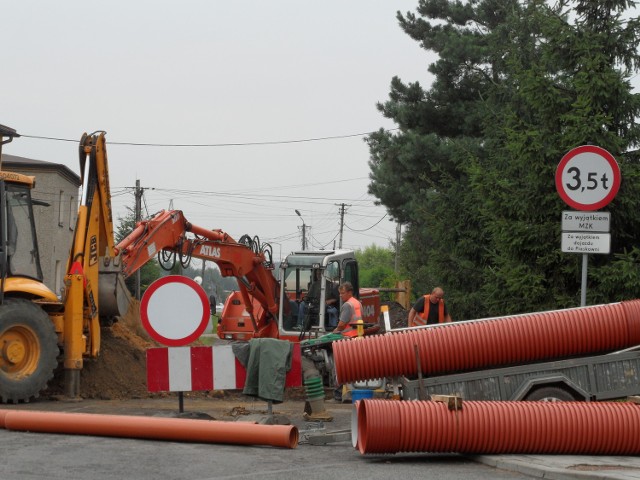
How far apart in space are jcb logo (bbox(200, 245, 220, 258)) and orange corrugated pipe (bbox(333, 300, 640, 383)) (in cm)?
1055

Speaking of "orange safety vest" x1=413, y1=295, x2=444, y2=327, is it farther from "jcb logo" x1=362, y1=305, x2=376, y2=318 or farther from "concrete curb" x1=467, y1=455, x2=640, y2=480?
"jcb logo" x1=362, y1=305, x2=376, y2=318

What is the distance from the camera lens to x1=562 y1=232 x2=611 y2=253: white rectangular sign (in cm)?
1221

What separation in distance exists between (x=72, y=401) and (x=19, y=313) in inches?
59.7

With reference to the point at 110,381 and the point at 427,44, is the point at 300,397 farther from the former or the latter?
the point at 427,44

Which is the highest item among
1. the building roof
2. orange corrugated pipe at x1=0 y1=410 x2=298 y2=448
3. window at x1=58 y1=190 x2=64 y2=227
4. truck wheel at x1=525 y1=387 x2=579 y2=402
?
the building roof

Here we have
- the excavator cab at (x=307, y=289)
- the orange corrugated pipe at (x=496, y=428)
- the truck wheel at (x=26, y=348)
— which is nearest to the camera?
the orange corrugated pipe at (x=496, y=428)

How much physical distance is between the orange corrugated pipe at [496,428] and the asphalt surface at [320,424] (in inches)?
5.0

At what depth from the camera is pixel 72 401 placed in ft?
52.7

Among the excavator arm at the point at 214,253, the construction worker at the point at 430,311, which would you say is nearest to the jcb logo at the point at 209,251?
the excavator arm at the point at 214,253

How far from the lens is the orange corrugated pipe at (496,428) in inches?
398

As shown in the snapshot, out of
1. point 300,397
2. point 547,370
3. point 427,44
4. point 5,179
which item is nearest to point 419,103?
point 427,44

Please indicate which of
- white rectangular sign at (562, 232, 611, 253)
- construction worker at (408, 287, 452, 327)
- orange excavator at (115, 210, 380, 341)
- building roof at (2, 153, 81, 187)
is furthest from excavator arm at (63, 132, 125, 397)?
building roof at (2, 153, 81, 187)

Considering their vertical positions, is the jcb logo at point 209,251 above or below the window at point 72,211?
below

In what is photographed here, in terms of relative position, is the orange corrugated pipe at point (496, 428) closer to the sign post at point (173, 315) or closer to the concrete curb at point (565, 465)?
the concrete curb at point (565, 465)
